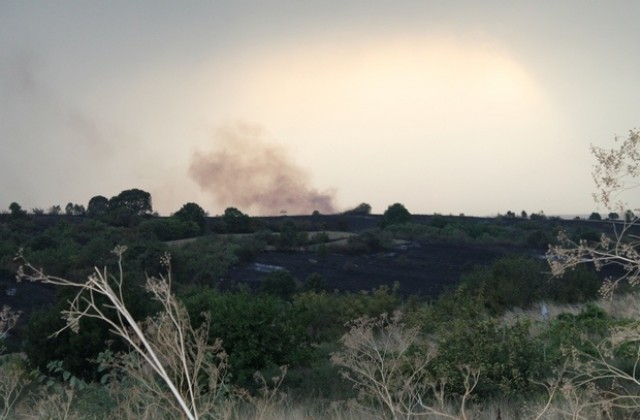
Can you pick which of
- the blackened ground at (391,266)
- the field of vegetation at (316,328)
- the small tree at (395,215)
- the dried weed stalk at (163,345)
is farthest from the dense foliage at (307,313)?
the small tree at (395,215)

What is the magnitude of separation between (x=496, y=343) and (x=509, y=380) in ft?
3.09

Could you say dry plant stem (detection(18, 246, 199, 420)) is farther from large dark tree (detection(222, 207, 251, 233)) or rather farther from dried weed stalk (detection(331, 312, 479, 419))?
large dark tree (detection(222, 207, 251, 233))

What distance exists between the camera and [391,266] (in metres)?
41.9

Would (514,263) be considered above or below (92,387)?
above

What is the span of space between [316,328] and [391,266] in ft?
68.1

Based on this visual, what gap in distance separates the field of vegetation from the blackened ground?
0.59ft

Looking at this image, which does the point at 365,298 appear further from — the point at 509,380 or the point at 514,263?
the point at 509,380

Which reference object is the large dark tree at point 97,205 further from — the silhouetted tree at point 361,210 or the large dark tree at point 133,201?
the silhouetted tree at point 361,210

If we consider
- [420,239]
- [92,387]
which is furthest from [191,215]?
[92,387]

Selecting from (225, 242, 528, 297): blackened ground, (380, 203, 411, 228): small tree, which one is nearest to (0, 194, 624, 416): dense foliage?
(225, 242, 528, 297): blackened ground

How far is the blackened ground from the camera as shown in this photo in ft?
118

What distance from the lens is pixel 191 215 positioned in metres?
56.4

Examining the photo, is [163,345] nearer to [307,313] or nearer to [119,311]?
[119,311]

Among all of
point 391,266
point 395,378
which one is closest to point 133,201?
point 391,266
